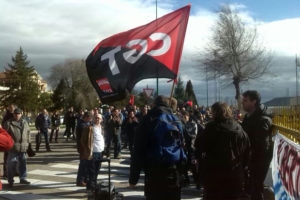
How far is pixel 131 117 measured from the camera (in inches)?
543

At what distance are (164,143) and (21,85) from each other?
74.2 meters

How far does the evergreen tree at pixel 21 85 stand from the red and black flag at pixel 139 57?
227ft

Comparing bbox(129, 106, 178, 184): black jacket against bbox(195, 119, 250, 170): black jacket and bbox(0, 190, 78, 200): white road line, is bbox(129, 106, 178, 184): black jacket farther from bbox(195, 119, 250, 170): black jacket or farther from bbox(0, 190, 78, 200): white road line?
bbox(0, 190, 78, 200): white road line

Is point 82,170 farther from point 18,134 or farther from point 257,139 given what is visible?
point 257,139

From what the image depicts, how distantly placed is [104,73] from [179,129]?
3.23 meters

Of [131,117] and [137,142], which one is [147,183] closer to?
[137,142]

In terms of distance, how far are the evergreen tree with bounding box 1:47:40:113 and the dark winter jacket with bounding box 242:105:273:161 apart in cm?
7195

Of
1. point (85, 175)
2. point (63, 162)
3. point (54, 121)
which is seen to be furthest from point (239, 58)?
point (85, 175)

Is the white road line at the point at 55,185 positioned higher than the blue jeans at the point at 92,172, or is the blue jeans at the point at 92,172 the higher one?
the blue jeans at the point at 92,172

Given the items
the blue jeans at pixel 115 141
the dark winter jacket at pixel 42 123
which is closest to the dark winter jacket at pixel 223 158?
the blue jeans at pixel 115 141

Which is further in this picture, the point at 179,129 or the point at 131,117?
the point at 131,117

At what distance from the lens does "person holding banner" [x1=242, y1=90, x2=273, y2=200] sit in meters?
5.09

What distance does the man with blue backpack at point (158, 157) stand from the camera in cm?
416

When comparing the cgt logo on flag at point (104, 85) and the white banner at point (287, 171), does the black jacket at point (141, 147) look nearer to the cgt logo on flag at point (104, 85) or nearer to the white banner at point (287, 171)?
the white banner at point (287, 171)
